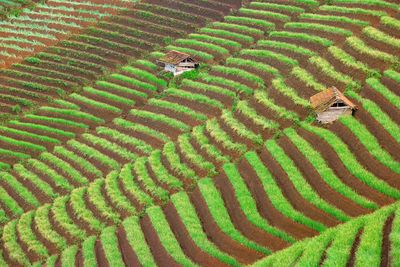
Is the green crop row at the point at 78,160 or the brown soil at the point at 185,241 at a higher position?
the green crop row at the point at 78,160

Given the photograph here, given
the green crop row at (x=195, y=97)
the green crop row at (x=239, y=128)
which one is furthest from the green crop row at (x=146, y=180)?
the green crop row at (x=195, y=97)

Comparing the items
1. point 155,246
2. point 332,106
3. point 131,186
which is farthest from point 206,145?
point 155,246

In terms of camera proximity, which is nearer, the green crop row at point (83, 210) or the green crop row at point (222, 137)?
the green crop row at point (83, 210)

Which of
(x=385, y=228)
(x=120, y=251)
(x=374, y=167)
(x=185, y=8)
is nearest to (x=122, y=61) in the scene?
(x=185, y=8)

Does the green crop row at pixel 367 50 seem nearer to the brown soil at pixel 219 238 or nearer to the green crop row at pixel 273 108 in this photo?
the green crop row at pixel 273 108

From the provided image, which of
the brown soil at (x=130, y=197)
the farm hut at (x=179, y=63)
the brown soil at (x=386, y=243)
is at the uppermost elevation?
the farm hut at (x=179, y=63)

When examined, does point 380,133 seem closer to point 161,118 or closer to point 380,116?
point 380,116

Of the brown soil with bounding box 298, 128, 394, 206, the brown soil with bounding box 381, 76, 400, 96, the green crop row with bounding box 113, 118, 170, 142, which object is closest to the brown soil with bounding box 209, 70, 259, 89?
the green crop row with bounding box 113, 118, 170, 142
